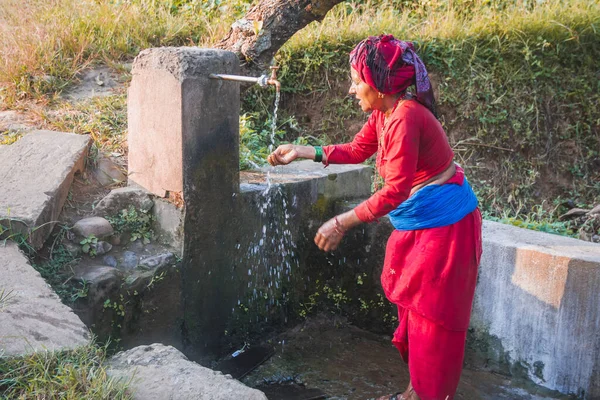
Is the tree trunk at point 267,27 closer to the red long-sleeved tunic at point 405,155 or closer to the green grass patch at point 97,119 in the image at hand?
the green grass patch at point 97,119

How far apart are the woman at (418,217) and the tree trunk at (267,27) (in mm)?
2245

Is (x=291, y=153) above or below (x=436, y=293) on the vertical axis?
above

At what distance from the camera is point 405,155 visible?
2391 mm

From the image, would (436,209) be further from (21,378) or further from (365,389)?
(21,378)

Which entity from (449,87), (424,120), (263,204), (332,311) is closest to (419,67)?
(424,120)

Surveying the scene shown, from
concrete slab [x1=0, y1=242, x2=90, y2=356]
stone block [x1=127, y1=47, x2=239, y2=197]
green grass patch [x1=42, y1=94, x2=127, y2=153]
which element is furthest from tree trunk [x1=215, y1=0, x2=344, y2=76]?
concrete slab [x1=0, y1=242, x2=90, y2=356]

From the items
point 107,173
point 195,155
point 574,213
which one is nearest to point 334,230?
point 195,155

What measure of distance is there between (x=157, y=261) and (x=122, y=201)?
395 millimetres

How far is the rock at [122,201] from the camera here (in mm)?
3160

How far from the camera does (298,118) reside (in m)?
5.94

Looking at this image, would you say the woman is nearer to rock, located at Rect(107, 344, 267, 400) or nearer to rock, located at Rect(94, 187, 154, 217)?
rock, located at Rect(107, 344, 267, 400)

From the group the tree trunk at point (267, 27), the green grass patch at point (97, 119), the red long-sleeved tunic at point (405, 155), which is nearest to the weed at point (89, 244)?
the green grass patch at point (97, 119)

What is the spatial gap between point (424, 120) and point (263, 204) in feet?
4.25

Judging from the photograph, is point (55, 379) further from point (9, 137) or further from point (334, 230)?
point (9, 137)
